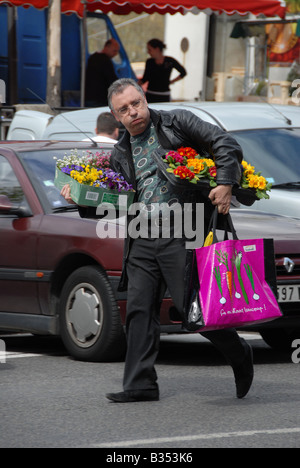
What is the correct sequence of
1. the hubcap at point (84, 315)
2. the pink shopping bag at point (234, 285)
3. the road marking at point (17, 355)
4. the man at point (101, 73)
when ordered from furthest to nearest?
the man at point (101, 73)
the road marking at point (17, 355)
the hubcap at point (84, 315)
the pink shopping bag at point (234, 285)

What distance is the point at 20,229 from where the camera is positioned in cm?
843

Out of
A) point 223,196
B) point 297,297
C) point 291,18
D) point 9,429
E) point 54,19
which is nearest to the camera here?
point 9,429

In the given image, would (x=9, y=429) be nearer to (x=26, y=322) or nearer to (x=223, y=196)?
(x=223, y=196)

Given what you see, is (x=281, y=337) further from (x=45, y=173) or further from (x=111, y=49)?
(x=111, y=49)

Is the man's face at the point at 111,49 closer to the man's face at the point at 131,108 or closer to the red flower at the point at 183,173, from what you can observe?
the man's face at the point at 131,108

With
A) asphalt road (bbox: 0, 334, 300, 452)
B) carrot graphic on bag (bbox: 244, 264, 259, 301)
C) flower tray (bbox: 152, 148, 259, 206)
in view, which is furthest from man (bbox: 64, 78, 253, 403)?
carrot graphic on bag (bbox: 244, 264, 259, 301)

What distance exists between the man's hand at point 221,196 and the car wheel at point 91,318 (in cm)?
176

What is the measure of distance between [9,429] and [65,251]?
249 cm

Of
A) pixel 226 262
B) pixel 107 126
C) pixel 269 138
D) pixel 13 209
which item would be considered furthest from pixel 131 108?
pixel 107 126

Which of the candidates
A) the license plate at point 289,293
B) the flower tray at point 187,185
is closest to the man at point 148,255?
the flower tray at point 187,185

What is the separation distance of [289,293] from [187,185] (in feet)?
6.18

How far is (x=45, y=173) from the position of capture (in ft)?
28.3

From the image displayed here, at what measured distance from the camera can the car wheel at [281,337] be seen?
28.7 ft
